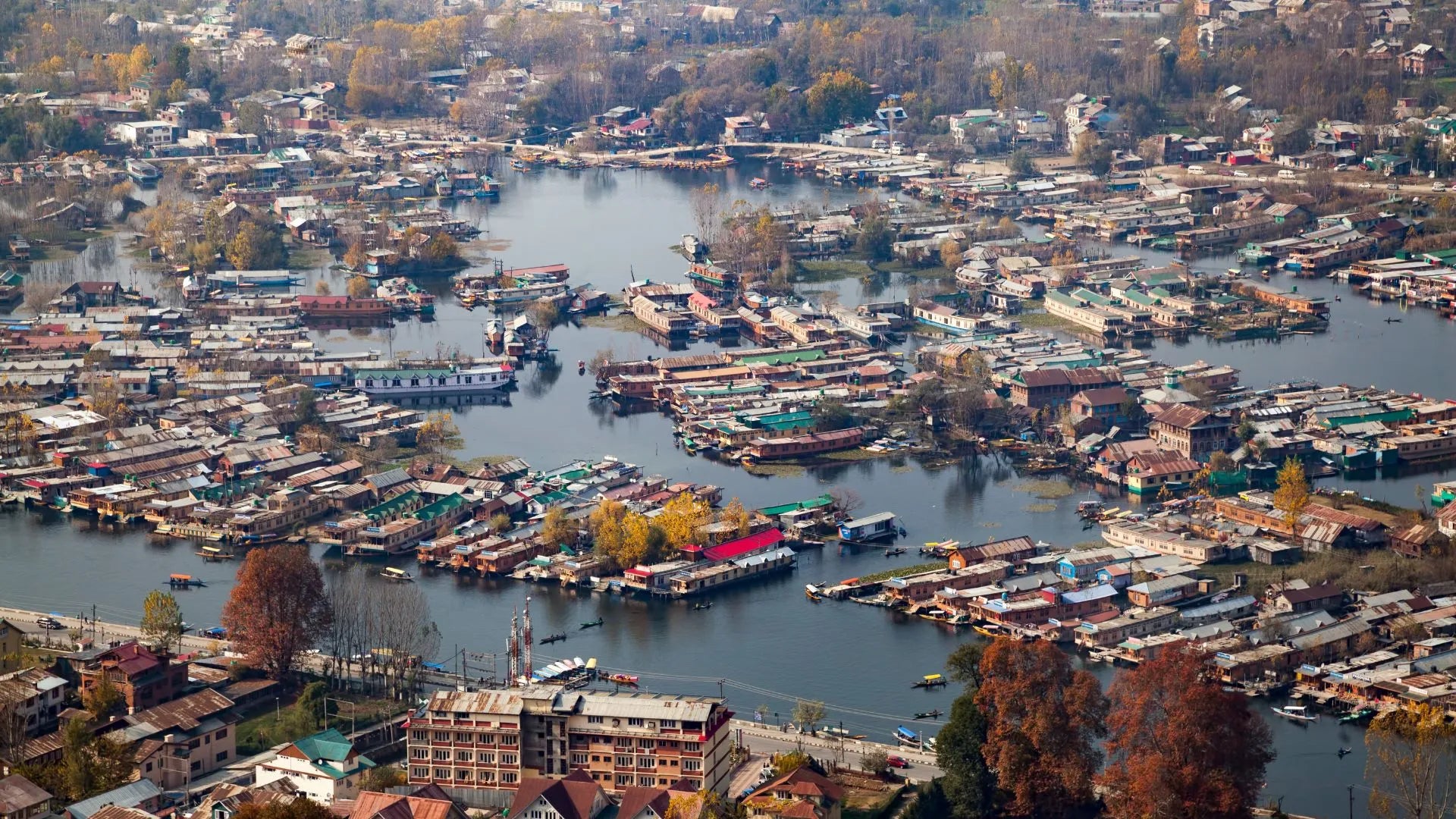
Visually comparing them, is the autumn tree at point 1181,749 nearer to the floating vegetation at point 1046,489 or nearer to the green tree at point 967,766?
the green tree at point 967,766

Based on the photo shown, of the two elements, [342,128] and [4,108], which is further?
[342,128]

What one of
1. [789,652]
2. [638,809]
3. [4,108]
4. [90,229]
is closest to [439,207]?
[90,229]

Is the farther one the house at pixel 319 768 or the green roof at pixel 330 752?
the green roof at pixel 330 752

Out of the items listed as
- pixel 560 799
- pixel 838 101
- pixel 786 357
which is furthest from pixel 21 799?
pixel 838 101

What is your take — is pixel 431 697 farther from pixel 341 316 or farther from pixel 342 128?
pixel 342 128

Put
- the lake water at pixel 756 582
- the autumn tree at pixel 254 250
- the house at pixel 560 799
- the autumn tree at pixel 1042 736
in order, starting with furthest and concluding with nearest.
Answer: the autumn tree at pixel 254 250 → the lake water at pixel 756 582 → the autumn tree at pixel 1042 736 → the house at pixel 560 799

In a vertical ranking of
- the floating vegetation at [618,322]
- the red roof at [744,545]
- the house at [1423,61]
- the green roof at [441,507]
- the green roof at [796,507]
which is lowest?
the red roof at [744,545]

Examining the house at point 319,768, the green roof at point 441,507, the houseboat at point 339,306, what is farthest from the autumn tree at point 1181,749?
the houseboat at point 339,306
